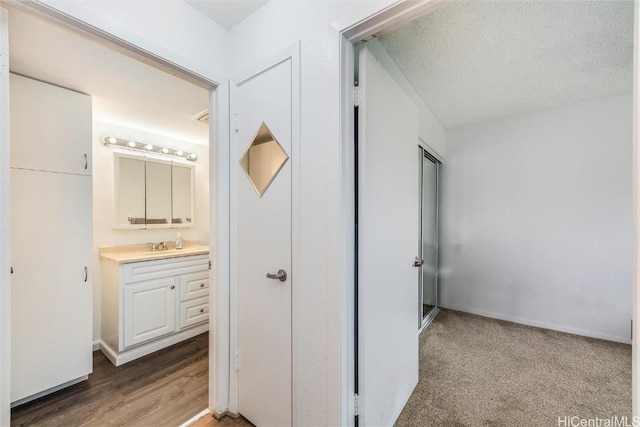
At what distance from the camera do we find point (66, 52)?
1.61 metres

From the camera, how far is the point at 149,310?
2.42 m

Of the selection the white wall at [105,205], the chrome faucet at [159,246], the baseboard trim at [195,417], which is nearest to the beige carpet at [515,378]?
the baseboard trim at [195,417]

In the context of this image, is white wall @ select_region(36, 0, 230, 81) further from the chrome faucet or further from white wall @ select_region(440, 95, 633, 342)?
white wall @ select_region(440, 95, 633, 342)

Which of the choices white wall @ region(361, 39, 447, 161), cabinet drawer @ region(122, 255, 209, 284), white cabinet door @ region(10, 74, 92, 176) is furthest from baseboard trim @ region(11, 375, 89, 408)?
white wall @ region(361, 39, 447, 161)

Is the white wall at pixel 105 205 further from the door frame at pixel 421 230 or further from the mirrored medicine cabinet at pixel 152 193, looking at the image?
the door frame at pixel 421 230

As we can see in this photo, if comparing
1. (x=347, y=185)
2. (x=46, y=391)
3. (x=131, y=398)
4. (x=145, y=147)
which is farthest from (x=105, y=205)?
(x=347, y=185)

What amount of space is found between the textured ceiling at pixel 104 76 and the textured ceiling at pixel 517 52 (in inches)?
66.1

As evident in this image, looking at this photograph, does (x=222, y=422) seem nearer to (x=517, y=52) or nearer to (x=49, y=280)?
(x=49, y=280)

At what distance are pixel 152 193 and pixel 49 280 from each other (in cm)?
130

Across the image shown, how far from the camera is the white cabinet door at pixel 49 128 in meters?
1.76

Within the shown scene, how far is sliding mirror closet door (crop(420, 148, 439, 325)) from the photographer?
9.68 feet

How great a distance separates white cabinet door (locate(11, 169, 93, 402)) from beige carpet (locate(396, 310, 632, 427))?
236 cm

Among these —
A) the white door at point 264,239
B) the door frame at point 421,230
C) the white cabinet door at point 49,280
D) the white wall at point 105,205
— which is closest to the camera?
the white door at point 264,239

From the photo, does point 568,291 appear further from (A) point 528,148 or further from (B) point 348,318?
(B) point 348,318
